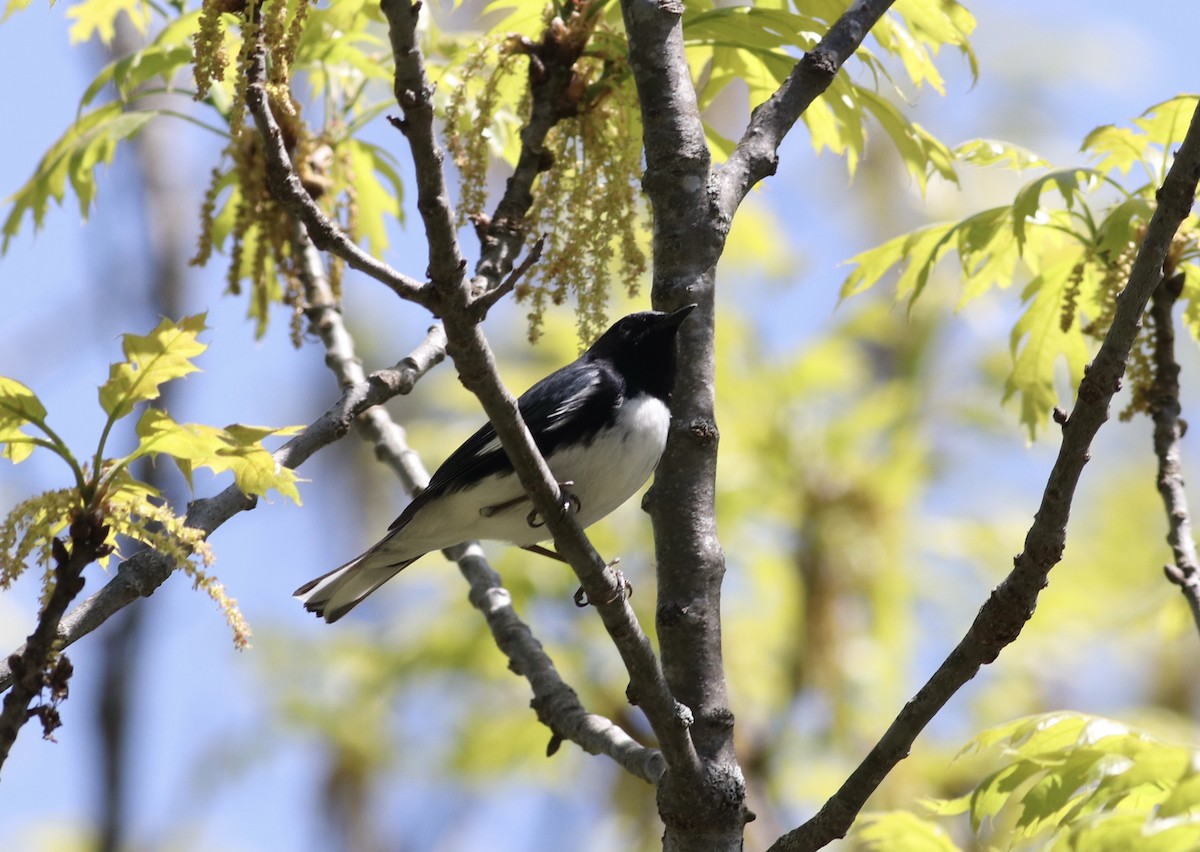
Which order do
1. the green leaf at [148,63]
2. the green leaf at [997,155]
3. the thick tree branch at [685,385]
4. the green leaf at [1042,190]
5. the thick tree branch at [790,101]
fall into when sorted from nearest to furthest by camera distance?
the thick tree branch at [685,385], the thick tree branch at [790,101], the green leaf at [1042,190], the green leaf at [997,155], the green leaf at [148,63]

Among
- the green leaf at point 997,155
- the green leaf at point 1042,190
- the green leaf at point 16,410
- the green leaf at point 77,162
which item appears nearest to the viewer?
the green leaf at point 16,410

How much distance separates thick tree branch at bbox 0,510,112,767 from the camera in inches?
72.4

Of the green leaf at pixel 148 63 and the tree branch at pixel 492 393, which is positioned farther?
the green leaf at pixel 148 63

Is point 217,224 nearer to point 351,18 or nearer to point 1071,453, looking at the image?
point 351,18

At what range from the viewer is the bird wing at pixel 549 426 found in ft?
10.2

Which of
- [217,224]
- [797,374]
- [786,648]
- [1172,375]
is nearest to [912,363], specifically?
[797,374]

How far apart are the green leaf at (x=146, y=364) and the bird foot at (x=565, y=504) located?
652 millimetres

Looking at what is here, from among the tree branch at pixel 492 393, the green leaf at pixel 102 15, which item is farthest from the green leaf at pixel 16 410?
the green leaf at pixel 102 15

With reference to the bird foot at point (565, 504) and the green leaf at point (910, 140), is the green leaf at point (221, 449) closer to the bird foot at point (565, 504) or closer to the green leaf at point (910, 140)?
the bird foot at point (565, 504)

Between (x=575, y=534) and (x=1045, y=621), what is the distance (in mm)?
3998

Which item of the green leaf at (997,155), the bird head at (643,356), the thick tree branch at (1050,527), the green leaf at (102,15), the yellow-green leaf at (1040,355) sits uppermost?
the green leaf at (102,15)

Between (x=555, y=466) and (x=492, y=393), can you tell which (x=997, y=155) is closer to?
(x=555, y=466)

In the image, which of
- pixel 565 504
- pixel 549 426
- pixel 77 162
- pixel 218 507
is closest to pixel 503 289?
pixel 565 504

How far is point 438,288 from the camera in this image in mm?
1699
